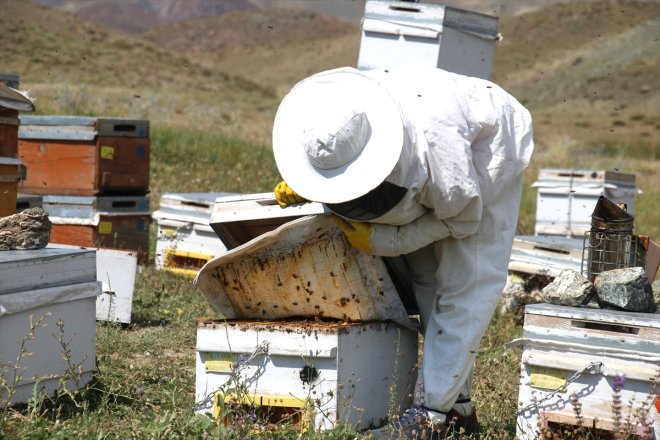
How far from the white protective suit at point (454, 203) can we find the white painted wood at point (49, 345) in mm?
1421

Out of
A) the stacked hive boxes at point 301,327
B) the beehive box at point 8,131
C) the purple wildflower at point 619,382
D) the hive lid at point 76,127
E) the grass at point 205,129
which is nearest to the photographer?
the purple wildflower at point 619,382

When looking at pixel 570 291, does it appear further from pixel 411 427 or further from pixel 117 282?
pixel 117 282

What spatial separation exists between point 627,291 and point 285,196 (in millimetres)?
1480

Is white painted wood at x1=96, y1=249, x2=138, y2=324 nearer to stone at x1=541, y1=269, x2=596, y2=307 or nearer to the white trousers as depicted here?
the white trousers

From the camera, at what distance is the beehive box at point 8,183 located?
5.12 m

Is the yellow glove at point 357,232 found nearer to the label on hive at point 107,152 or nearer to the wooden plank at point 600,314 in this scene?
the wooden plank at point 600,314

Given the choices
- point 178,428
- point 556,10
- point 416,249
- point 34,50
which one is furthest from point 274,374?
point 556,10

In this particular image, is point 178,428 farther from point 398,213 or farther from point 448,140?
point 448,140

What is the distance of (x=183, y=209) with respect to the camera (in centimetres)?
755

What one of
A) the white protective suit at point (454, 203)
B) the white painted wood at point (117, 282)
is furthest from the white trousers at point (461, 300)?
the white painted wood at point (117, 282)

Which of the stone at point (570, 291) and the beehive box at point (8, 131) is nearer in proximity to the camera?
the stone at point (570, 291)

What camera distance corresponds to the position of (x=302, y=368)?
141 inches

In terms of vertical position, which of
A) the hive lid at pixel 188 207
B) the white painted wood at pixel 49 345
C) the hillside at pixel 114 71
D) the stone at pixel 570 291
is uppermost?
the hillside at pixel 114 71

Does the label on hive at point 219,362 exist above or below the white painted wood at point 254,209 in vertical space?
below
